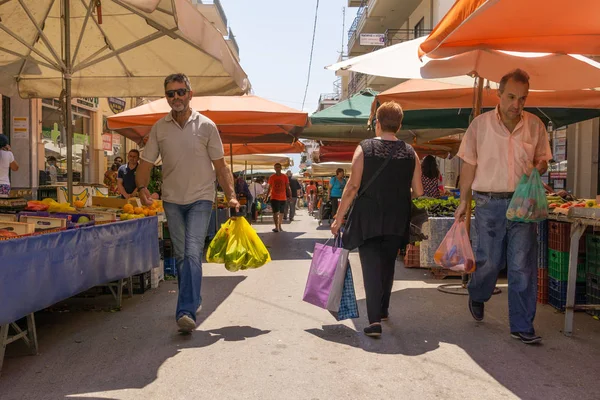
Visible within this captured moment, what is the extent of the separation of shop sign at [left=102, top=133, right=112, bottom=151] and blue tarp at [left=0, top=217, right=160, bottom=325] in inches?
618

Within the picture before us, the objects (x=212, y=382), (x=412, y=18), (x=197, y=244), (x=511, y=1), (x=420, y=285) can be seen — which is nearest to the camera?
(x=212, y=382)

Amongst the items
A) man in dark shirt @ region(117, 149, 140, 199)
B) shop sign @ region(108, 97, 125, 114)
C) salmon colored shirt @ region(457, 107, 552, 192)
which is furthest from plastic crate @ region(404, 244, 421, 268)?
shop sign @ region(108, 97, 125, 114)

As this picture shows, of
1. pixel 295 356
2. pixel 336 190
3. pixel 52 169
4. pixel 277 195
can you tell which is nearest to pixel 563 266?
pixel 295 356

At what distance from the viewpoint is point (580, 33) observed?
5406mm

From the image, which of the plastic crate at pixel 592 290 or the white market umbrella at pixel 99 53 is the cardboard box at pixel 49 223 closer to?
the white market umbrella at pixel 99 53

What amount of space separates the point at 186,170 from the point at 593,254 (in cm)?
382

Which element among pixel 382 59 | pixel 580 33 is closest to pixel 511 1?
pixel 580 33

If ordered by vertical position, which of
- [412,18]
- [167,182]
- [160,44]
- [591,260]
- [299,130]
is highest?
[412,18]

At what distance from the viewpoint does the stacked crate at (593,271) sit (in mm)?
5695

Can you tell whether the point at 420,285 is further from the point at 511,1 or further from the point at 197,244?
the point at 511,1

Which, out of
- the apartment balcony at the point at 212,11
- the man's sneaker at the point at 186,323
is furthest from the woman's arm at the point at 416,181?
the apartment balcony at the point at 212,11

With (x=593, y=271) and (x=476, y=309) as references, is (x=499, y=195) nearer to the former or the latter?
(x=476, y=309)

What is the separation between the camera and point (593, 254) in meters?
5.78

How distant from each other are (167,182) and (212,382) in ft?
6.79
